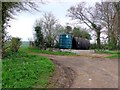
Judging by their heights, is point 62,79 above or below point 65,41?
below

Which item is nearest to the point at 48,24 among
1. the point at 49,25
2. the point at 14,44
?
the point at 49,25

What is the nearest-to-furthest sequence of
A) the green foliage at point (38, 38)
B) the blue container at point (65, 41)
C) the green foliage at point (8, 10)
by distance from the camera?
the green foliage at point (8, 10) < the green foliage at point (38, 38) < the blue container at point (65, 41)

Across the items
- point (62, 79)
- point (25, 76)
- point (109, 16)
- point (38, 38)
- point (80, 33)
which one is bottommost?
point (62, 79)

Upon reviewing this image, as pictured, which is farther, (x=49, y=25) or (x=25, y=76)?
(x=49, y=25)

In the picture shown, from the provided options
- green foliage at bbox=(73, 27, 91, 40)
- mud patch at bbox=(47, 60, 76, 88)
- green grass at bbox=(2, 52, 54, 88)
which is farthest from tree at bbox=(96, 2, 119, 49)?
green grass at bbox=(2, 52, 54, 88)

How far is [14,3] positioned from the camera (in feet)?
44.0

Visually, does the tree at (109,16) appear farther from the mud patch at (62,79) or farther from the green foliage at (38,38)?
the mud patch at (62,79)

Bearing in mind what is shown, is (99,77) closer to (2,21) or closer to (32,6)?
(2,21)

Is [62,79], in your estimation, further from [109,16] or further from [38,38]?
[109,16]

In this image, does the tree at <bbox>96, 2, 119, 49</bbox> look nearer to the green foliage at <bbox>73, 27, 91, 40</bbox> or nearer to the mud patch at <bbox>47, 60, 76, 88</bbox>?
the green foliage at <bbox>73, 27, 91, 40</bbox>

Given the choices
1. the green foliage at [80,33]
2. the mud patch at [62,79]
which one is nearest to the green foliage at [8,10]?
the mud patch at [62,79]

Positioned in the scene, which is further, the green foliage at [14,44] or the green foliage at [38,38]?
the green foliage at [38,38]

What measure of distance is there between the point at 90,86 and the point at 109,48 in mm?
19754

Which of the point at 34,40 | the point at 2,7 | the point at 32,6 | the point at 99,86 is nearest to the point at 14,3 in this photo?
the point at 2,7
